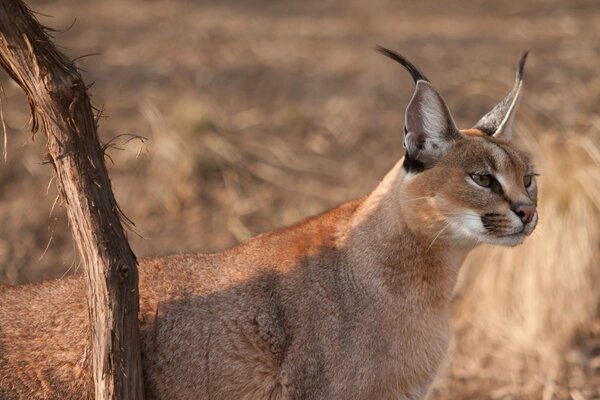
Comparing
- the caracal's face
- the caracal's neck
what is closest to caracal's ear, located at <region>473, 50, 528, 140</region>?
the caracal's face

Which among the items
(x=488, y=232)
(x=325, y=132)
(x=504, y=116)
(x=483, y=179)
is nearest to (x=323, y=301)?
(x=488, y=232)

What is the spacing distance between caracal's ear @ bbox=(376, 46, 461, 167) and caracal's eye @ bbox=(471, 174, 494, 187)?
24cm

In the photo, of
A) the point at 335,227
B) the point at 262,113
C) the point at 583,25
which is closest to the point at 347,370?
the point at 335,227

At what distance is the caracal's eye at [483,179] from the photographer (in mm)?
5430

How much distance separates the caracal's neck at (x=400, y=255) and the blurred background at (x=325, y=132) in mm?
1603

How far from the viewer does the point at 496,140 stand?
18.7ft

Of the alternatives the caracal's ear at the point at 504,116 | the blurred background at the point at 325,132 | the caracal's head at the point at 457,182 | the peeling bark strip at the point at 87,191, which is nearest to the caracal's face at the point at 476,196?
the caracal's head at the point at 457,182

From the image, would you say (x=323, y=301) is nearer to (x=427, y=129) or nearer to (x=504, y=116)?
(x=427, y=129)

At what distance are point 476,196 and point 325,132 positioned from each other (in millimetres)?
6406

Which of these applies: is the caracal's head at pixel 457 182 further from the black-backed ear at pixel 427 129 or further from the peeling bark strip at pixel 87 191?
the peeling bark strip at pixel 87 191

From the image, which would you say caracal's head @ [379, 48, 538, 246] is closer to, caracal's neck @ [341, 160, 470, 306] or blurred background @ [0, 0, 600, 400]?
caracal's neck @ [341, 160, 470, 306]

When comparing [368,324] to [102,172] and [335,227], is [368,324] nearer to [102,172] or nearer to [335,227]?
[335,227]


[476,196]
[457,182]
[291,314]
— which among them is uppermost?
[457,182]

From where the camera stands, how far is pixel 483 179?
17.9 ft
